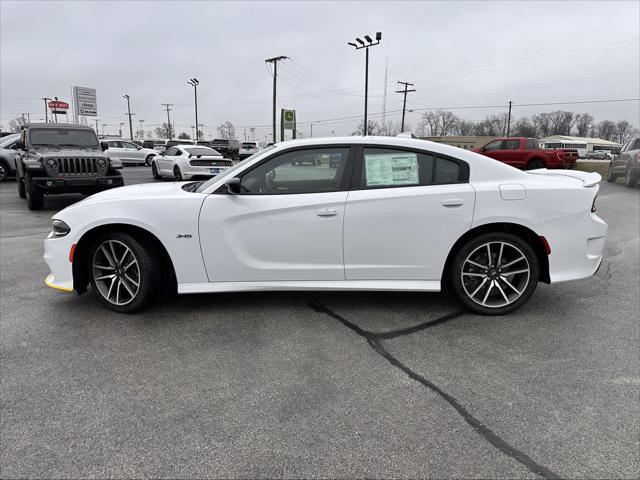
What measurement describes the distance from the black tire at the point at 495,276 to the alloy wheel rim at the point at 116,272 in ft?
9.13

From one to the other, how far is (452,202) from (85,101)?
57.5 meters

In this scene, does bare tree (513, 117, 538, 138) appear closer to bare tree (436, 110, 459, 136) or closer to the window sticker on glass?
bare tree (436, 110, 459, 136)

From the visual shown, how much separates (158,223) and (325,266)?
1.44 m

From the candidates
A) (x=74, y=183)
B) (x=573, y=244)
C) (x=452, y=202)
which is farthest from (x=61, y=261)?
(x=74, y=183)

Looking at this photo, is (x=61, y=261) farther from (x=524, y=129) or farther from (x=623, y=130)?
(x=623, y=130)

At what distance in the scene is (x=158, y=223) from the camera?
3646 millimetres

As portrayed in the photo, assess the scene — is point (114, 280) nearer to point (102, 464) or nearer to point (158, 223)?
point (158, 223)

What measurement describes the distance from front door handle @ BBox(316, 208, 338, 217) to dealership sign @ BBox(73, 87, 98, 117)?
5526cm

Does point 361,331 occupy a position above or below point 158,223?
below

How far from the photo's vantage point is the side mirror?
11.8 ft

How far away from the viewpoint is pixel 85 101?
51.1 meters

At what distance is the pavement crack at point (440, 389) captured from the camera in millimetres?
2076

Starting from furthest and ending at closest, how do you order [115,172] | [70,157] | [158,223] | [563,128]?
[563,128], [115,172], [70,157], [158,223]

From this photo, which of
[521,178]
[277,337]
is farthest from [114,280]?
[521,178]
